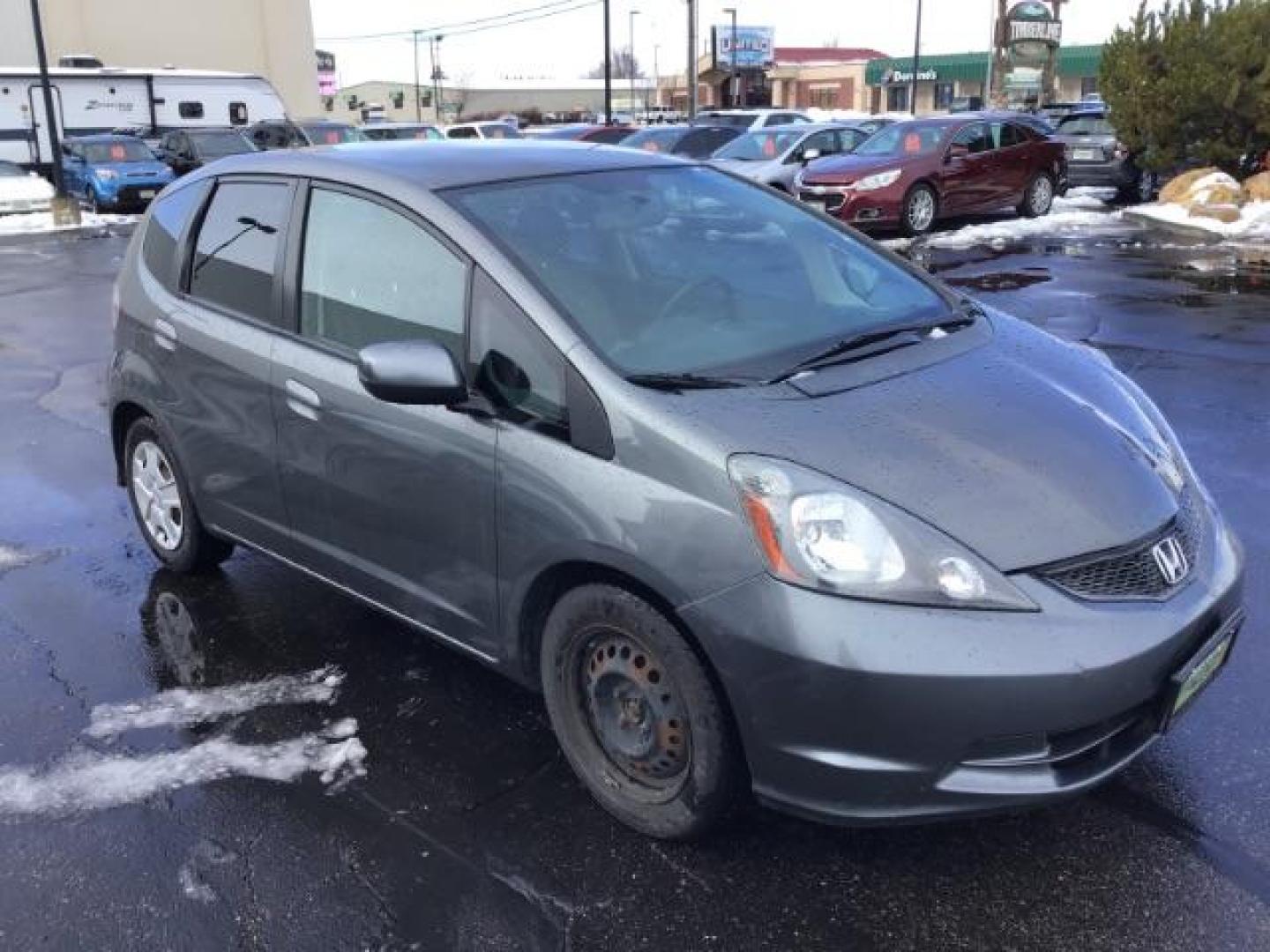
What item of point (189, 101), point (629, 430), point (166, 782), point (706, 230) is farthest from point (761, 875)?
point (189, 101)

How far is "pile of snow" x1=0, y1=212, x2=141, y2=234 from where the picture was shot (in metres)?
20.7

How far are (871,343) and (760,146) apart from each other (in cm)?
1584

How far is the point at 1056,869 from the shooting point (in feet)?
9.17

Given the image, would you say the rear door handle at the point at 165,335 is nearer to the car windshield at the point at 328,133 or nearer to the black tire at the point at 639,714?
the black tire at the point at 639,714

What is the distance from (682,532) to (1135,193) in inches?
823

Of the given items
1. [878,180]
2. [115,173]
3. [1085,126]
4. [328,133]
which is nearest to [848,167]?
[878,180]

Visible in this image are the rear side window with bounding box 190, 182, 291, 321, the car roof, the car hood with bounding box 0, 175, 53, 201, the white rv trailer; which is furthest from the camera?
the white rv trailer

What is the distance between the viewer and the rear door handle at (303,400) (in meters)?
3.58

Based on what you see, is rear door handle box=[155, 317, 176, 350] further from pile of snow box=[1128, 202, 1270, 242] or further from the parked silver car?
pile of snow box=[1128, 202, 1270, 242]

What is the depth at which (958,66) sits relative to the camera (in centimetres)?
7438

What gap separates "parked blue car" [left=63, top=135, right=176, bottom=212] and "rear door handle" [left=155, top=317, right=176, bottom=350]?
66.3ft

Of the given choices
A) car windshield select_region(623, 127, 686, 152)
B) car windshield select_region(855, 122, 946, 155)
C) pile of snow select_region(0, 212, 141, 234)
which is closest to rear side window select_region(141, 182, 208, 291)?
car windshield select_region(855, 122, 946, 155)

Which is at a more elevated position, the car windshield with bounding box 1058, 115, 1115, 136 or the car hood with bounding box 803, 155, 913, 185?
the car windshield with bounding box 1058, 115, 1115, 136

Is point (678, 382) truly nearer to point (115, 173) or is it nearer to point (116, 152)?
point (115, 173)
